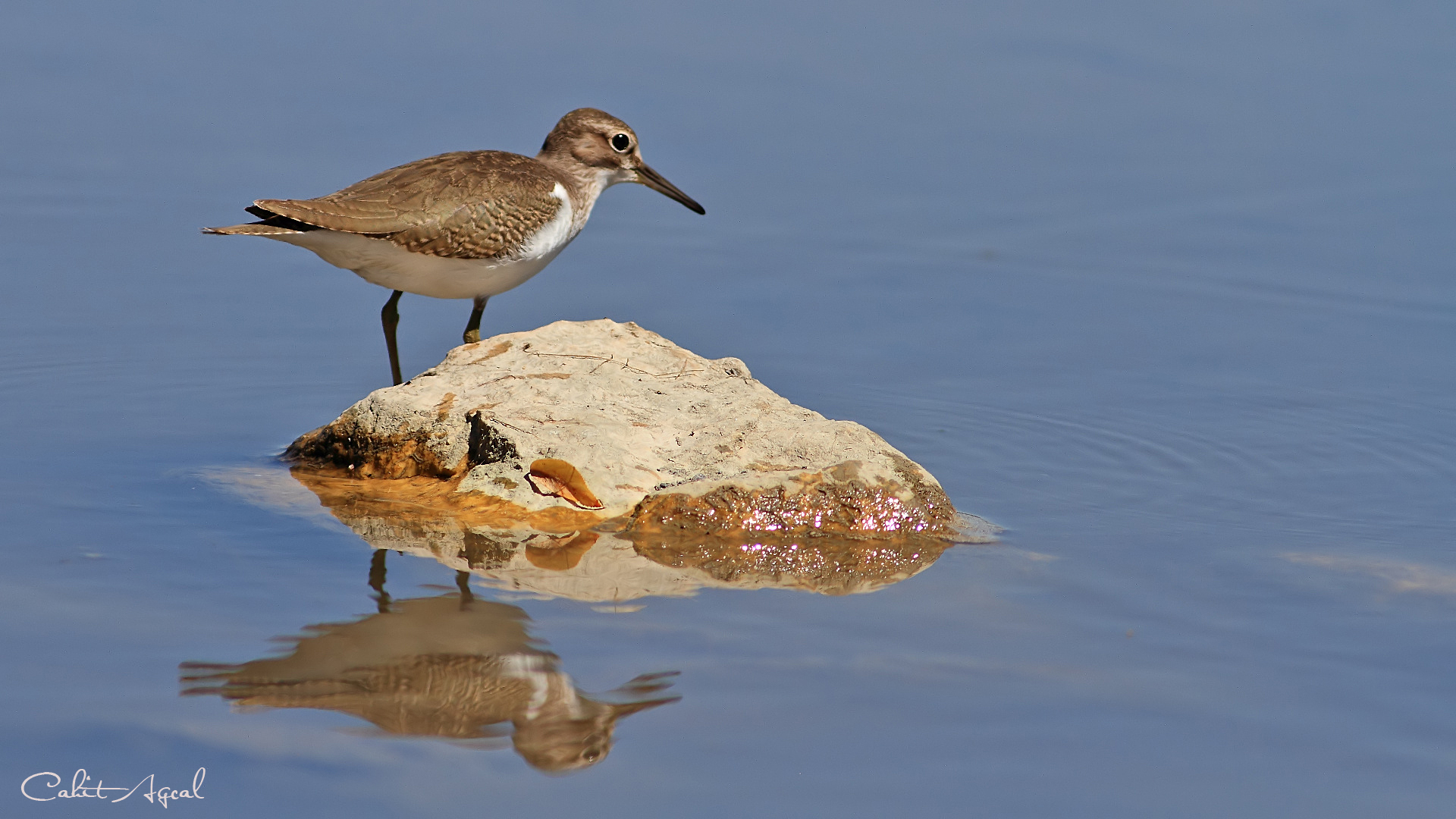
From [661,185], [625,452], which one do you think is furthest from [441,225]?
[661,185]

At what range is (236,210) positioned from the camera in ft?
33.9

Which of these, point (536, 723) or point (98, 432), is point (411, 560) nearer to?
point (536, 723)

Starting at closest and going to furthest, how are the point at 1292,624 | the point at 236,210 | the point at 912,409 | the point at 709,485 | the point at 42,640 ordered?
the point at 42,640
the point at 1292,624
the point at 709,485
the point at 912,409
the point at 236,210

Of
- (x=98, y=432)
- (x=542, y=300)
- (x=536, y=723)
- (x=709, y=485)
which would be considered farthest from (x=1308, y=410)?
(x=98, y=432)

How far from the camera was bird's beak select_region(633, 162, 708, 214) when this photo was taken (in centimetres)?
948

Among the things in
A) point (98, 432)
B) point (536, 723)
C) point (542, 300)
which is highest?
point (542, 300)

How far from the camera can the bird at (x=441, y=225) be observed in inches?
296

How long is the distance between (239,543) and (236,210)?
4.83 meters

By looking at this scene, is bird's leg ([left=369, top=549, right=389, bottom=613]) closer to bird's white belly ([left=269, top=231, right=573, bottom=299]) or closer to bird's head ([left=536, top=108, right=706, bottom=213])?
bird's white belly ([left=269, top=231, right=573, bottom=299])

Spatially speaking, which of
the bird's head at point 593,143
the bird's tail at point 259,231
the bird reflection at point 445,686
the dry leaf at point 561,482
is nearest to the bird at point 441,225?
the bird's tail at point 259,231

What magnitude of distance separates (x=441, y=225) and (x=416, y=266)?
275 mm

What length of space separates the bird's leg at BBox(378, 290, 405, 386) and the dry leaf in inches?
82.8
